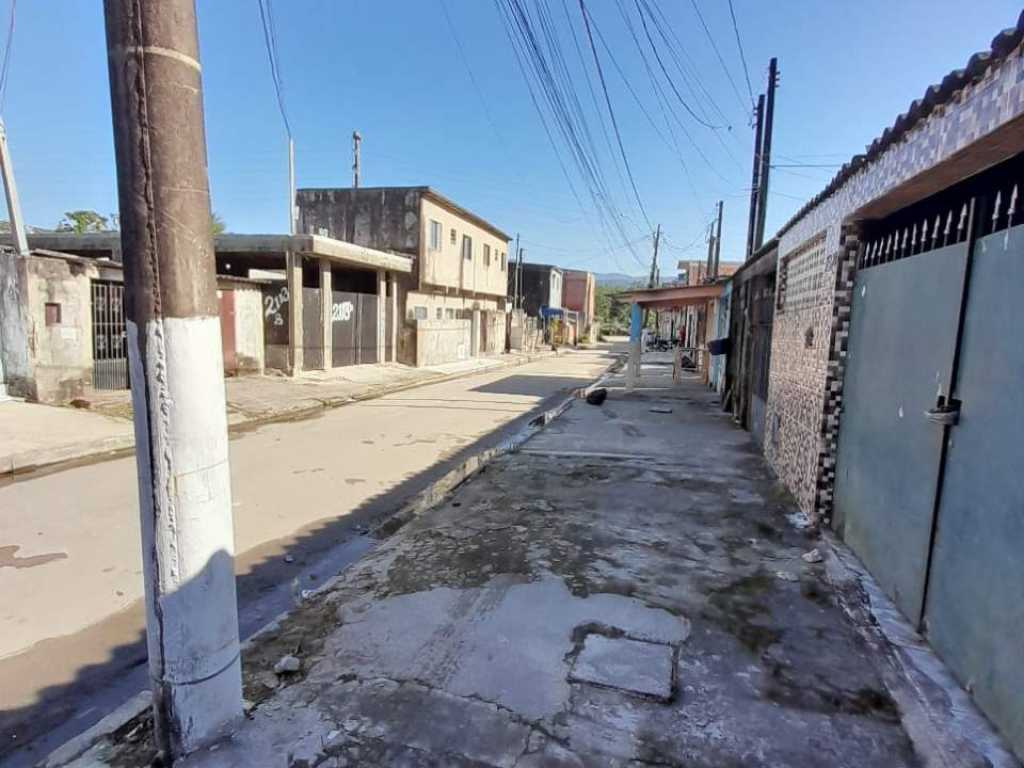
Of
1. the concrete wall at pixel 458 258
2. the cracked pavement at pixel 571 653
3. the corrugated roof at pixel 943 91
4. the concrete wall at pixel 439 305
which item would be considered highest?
the concrete wall at pixel 458 258

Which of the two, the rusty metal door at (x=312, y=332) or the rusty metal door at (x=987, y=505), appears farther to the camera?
the rusty metal door at (x=312, y=332)

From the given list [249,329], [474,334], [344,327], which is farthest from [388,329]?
[474,334]

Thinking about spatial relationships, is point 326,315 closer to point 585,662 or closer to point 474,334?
point 474,334

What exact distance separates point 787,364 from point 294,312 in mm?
14309

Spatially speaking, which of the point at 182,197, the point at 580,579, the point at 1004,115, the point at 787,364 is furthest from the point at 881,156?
the point at 182,197

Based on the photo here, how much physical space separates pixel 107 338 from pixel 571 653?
12.3 metres

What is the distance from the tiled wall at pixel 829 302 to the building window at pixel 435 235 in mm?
19119

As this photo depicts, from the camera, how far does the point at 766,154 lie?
48.0 feet

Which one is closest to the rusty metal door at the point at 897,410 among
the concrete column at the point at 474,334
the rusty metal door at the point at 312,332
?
the rusty metal door at the point at 312,332

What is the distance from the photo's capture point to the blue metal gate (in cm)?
255

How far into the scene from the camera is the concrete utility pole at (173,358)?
6.73 ft

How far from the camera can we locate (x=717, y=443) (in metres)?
8.91

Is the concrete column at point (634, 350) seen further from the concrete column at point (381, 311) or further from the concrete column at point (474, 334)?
the concrete column at point (474, 334)

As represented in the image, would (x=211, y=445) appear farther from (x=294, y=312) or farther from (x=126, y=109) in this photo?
(x=294, y=312)
